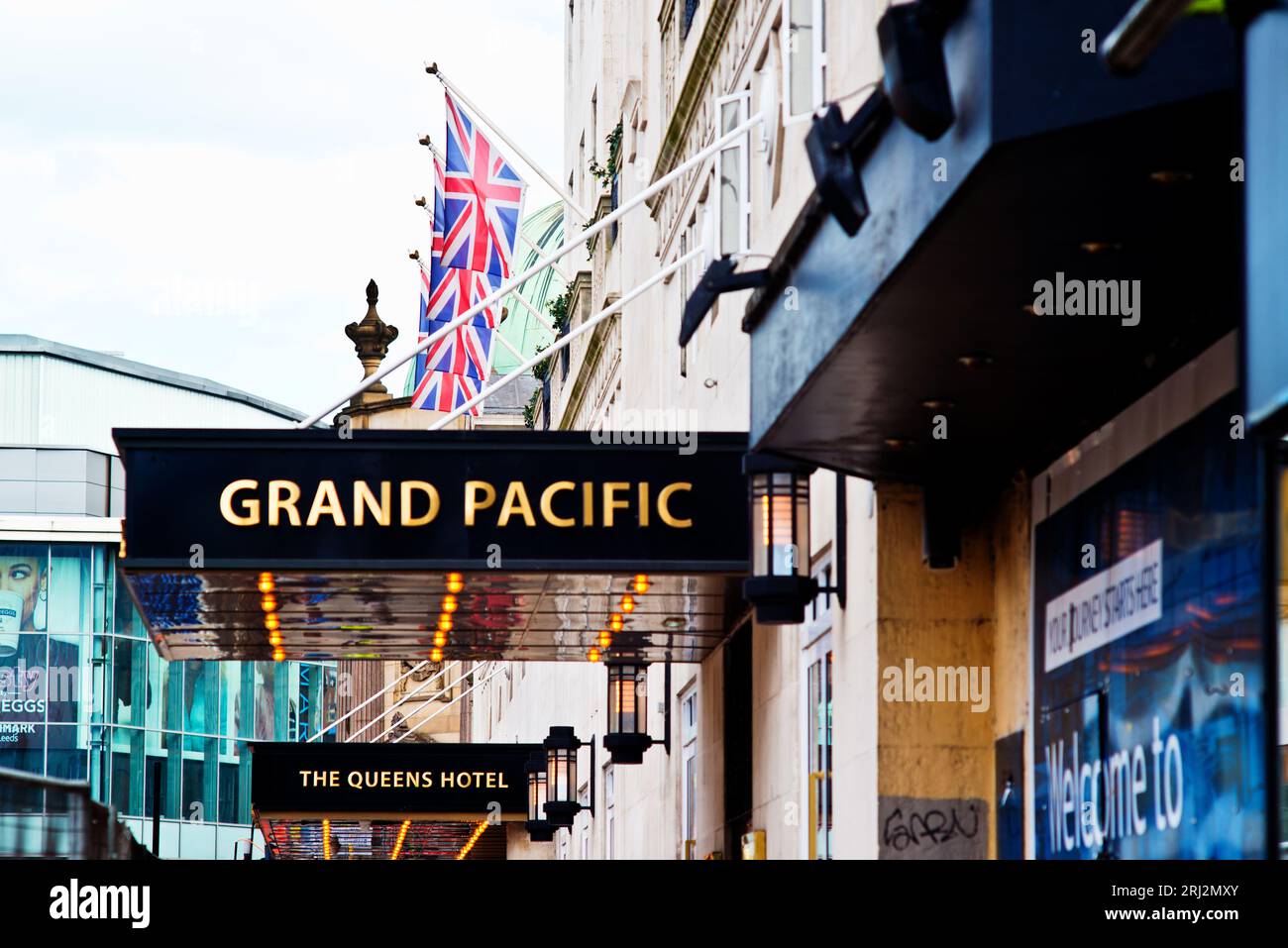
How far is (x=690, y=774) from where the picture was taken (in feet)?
82.6

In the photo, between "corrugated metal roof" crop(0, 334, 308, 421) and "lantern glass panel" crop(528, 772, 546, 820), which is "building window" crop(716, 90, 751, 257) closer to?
"lantern glass panel" crop(528, 772, 546, 820)

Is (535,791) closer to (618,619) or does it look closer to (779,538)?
(618,619)

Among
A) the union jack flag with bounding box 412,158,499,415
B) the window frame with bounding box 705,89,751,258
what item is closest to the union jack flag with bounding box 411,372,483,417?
the union jack flag with bounding box 412,158,499,415

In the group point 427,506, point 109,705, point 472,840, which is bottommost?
point 472,840

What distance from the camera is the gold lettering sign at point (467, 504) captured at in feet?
52.3

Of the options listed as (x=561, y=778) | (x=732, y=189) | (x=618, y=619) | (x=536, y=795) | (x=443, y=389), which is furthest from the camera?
(x=536, y=795)

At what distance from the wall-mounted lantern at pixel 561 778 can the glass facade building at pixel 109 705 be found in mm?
32377

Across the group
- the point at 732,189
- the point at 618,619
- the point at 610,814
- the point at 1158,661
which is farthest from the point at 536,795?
the point at 1158,661

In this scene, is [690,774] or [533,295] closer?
[690,774]

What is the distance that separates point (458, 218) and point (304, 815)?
14074 millimetres

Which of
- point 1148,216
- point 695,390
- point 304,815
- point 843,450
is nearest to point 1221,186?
point 1148,216

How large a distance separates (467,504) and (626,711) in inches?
331

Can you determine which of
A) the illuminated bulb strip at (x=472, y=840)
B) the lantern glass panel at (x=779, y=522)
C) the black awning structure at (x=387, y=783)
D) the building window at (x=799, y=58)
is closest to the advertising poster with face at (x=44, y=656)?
the illuminated bulb strip at (x=472, y=840)

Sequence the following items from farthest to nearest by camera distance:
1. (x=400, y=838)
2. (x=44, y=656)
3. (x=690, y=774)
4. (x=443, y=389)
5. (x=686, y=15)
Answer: (x=44, y=656) → (x=400, y=838) → (x=443, y=389) → (x=686, y=15) → (x=690, y=774)
